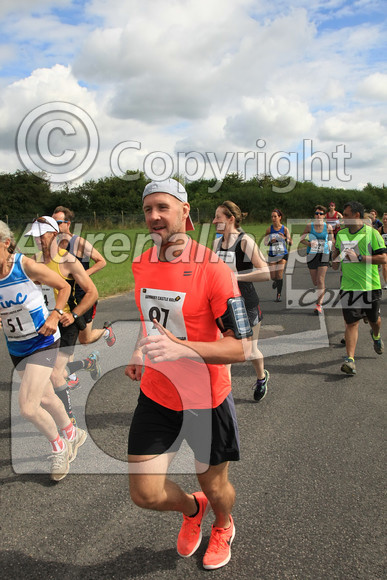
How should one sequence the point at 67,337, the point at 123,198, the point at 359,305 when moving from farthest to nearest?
1. the point at 123,198
2. the point at 359,305
3. the point at 67,337

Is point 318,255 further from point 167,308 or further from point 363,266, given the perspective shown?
point 167,308

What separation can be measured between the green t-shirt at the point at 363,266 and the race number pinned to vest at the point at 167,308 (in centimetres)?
452

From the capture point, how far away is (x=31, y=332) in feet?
12.0

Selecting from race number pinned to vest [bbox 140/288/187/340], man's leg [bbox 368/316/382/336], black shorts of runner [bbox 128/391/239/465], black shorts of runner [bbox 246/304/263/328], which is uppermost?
race number pinned to vest [bbox 140/288/187/340]

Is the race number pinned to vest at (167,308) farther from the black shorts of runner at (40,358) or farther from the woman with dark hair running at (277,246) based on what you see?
the woman with dark hair running at (277,246)

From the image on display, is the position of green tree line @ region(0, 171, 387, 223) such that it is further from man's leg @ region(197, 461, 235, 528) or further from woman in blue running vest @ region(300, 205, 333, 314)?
man's leg @ region(197, 461, 235, 528)

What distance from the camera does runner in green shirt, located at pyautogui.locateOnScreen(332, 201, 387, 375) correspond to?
6215mm

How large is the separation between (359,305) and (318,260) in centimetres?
396

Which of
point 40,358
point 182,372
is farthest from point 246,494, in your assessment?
point 40,358

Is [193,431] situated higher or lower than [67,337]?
lower

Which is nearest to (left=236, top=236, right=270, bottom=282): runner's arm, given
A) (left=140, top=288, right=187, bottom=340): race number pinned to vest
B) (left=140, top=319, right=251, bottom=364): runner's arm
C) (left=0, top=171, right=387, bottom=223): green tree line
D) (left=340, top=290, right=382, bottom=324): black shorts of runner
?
(left=340, top=290, right=382, bottom=324): black shorts of runner

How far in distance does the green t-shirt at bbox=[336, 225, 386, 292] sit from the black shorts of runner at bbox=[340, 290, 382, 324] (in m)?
0.09

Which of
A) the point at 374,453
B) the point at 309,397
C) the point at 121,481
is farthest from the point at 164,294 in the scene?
the point at 309,397

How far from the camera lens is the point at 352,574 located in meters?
2.59
